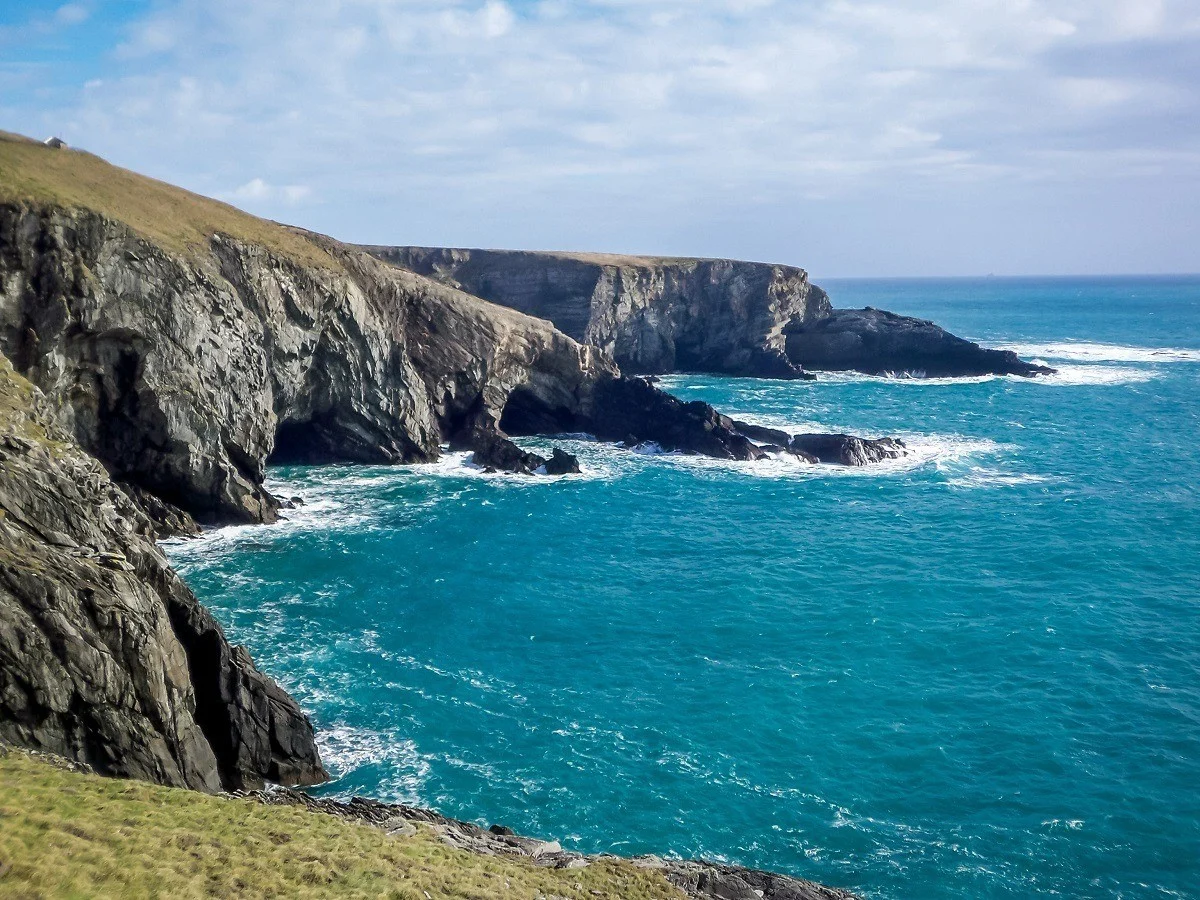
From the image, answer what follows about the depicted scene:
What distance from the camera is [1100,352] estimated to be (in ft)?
476

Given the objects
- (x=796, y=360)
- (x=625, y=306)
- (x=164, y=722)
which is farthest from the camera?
(x=796, y=360)

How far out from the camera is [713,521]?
189 feet

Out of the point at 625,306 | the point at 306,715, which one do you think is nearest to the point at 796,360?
the point at 625,306

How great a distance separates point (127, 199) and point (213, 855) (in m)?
47.4

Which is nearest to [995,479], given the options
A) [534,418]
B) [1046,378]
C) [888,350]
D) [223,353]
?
[534,418]

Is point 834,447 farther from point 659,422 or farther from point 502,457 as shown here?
point 502,457

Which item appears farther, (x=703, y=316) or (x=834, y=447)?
(x=703, y=316)

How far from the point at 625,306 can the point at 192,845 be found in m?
96.5

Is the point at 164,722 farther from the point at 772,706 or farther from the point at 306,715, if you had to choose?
the point at 772,706

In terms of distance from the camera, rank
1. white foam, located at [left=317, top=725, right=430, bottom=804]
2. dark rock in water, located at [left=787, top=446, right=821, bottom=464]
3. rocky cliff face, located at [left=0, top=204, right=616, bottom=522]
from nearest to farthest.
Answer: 1. white foam, located at [left=317, top=725, right=430, bottom=804]
2. rocky cliff face, located at [left=0, top=204, right=616, bottom=522]
3. dark rock in water, located at [left=787, top=446, right=821, bottom=464]

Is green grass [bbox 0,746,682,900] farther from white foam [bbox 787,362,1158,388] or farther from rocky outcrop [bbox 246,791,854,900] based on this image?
white foam [bbox 787,362,1158,388]

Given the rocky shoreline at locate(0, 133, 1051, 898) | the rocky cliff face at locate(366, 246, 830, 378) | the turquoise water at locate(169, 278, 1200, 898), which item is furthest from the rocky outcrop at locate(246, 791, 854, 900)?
the rocky cliff face at locate(366, 246, 830, 378)

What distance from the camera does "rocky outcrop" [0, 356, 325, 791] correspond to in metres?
23.8

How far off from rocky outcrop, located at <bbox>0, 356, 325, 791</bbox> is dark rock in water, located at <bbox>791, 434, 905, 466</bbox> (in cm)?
5255
